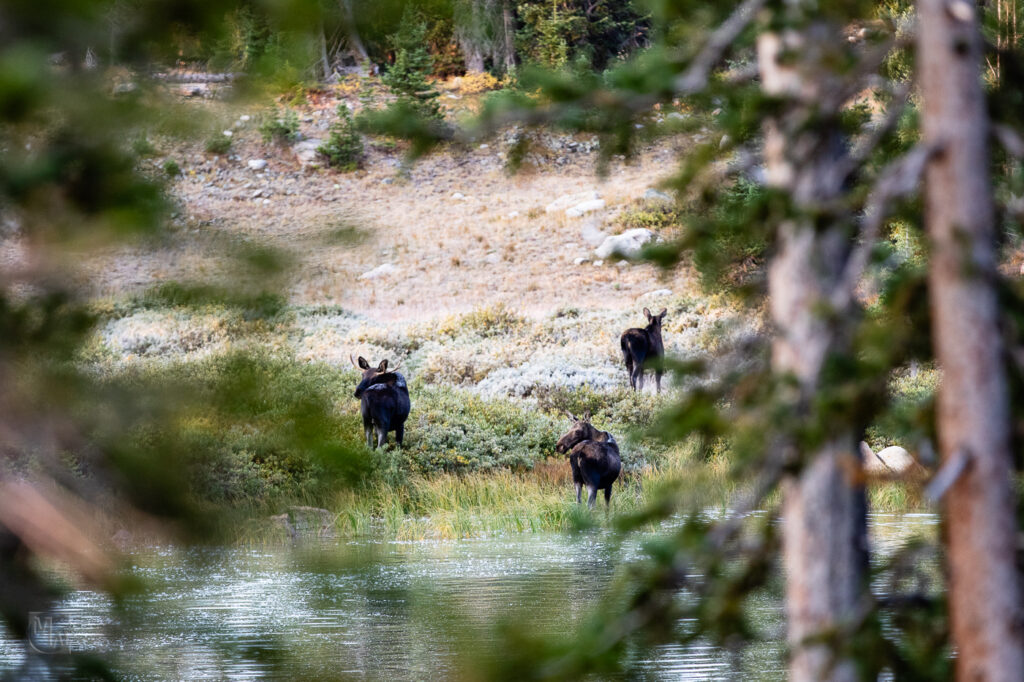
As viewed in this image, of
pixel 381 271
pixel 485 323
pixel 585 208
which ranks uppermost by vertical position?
pixel 585 208

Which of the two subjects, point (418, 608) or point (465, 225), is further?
point (465, 225)

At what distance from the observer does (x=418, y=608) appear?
12234 millimetres

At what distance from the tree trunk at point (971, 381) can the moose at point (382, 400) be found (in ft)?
55.3

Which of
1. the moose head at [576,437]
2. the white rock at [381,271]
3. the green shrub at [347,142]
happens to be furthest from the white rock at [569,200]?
the moose head at [576,437]

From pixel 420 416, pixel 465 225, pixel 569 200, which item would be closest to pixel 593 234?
A: pixel 569 200

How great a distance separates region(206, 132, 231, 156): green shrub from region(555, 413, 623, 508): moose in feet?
46.5

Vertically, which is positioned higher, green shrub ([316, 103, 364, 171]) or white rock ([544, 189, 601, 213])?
white rock ([544, 189, 601, 213])

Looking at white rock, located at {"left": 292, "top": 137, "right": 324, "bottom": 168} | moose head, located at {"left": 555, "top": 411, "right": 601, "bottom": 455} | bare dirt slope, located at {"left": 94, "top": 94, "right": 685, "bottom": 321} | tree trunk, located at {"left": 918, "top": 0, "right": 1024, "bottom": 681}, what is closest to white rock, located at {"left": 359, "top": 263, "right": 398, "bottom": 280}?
bare dirt slope, located at {"left": 94, "top": 94, "right": 685, "bottom": 321}

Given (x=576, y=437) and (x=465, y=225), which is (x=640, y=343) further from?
(x=465, y=225)

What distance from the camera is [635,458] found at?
21.5m

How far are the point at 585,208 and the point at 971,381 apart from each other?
138 ft

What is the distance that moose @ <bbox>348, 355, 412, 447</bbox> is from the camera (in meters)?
19.9

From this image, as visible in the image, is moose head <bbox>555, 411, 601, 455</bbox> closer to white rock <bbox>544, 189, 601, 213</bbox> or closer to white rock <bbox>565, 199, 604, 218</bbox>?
white rock <bbox>565, 199, 604, 218</bbox>

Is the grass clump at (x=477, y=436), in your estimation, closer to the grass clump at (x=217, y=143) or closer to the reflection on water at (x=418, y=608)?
the reflection on water at (x=418, y=608)
